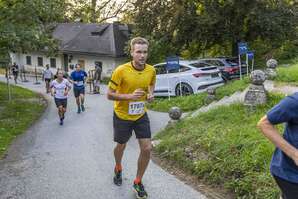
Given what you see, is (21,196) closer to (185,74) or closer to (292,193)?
(292,193)

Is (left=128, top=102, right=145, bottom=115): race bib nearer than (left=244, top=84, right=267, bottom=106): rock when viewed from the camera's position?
Yes

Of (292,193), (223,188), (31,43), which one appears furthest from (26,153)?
(31,43)

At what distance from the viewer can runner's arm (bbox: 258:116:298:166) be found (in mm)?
3238

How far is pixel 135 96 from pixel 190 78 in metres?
13.0

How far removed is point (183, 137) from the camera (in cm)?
870

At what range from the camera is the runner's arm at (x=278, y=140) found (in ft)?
10.6

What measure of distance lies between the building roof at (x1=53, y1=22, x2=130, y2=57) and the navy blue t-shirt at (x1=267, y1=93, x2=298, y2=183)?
35.2m

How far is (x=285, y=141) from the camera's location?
330 cm

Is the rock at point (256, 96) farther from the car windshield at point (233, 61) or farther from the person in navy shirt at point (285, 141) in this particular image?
the car windshield at point (233, 61)

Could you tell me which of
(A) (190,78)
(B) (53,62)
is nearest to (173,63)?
(A) (190,78)

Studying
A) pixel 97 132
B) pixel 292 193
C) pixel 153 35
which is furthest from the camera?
pixel 153 35

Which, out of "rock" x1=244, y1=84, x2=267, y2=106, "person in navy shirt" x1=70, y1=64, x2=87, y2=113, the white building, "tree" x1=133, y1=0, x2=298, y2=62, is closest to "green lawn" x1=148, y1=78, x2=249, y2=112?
"person in navy shirt" x1=70, y1=64, x2=87, y2=113

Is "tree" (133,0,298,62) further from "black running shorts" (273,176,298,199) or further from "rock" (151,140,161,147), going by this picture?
"black running shorts" (273,176,298,199)

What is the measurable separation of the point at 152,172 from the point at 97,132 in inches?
190
